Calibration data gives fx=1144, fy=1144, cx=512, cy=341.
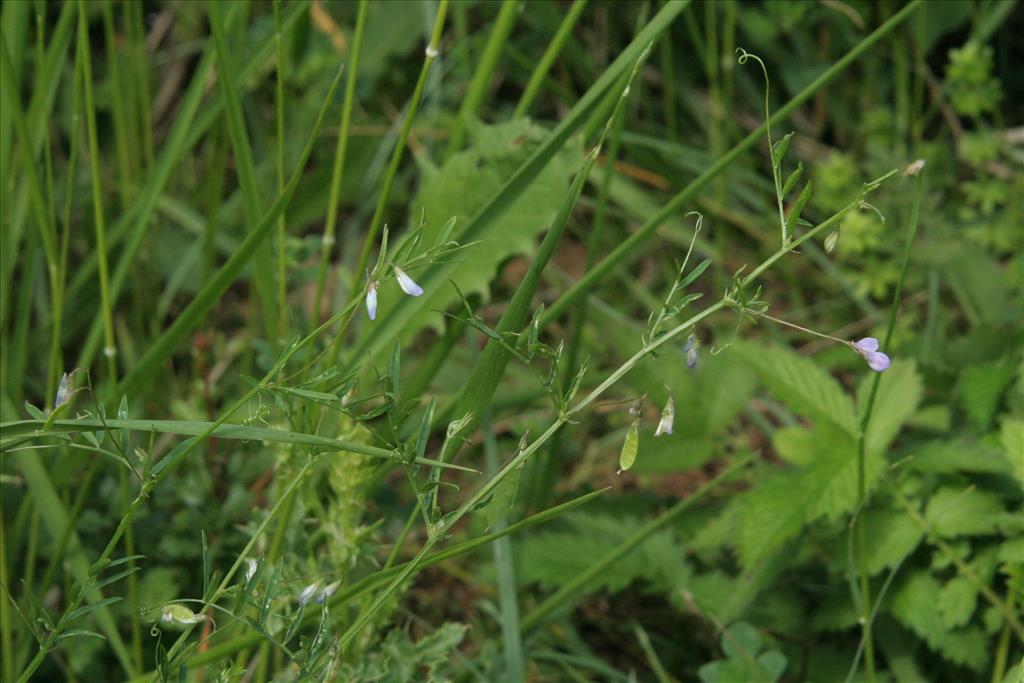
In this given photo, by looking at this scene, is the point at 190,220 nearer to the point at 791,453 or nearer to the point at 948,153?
the point at 791,453

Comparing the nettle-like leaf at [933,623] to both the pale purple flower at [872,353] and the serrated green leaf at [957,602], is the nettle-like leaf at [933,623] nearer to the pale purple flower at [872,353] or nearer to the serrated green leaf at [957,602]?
the serrated green leaf at [957,602]

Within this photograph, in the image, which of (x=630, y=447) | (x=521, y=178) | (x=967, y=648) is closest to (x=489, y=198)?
(x=521, y=178)

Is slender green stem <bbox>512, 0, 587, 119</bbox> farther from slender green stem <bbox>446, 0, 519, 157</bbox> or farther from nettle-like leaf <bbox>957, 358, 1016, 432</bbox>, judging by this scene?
nettle-like leaf <bbox>957, 358, 1016, 432</bbox>

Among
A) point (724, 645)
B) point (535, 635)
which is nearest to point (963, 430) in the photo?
point (724, 645)

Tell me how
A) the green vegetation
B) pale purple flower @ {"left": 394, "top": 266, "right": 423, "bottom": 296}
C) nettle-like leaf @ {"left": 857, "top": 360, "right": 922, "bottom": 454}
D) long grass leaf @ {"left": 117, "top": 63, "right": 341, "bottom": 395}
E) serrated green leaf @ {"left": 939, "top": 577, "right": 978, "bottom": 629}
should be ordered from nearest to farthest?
pale purple flower @ {"left": 394, "top": 266, "right": 423, "bottom": 296} < the green vegetation < long grass leaf @ {"left": 117, "top": 63, "right": 341, "bottom": 395} < serrated green leaf @ {"left": 939, "top": 577, "right": 978, "bottom": 629} < nettle-like leaf @ {"left": 857, "top": 360, "right": 922, "bottom": 454}

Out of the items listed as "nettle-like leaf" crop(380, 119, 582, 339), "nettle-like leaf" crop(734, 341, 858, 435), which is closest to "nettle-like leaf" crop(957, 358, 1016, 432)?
"nettle-like leaf" crop(734, 341, 858, 435)

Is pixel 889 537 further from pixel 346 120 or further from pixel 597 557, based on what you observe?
pixel 346 120

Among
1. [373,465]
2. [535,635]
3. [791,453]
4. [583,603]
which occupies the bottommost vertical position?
[583,603]
